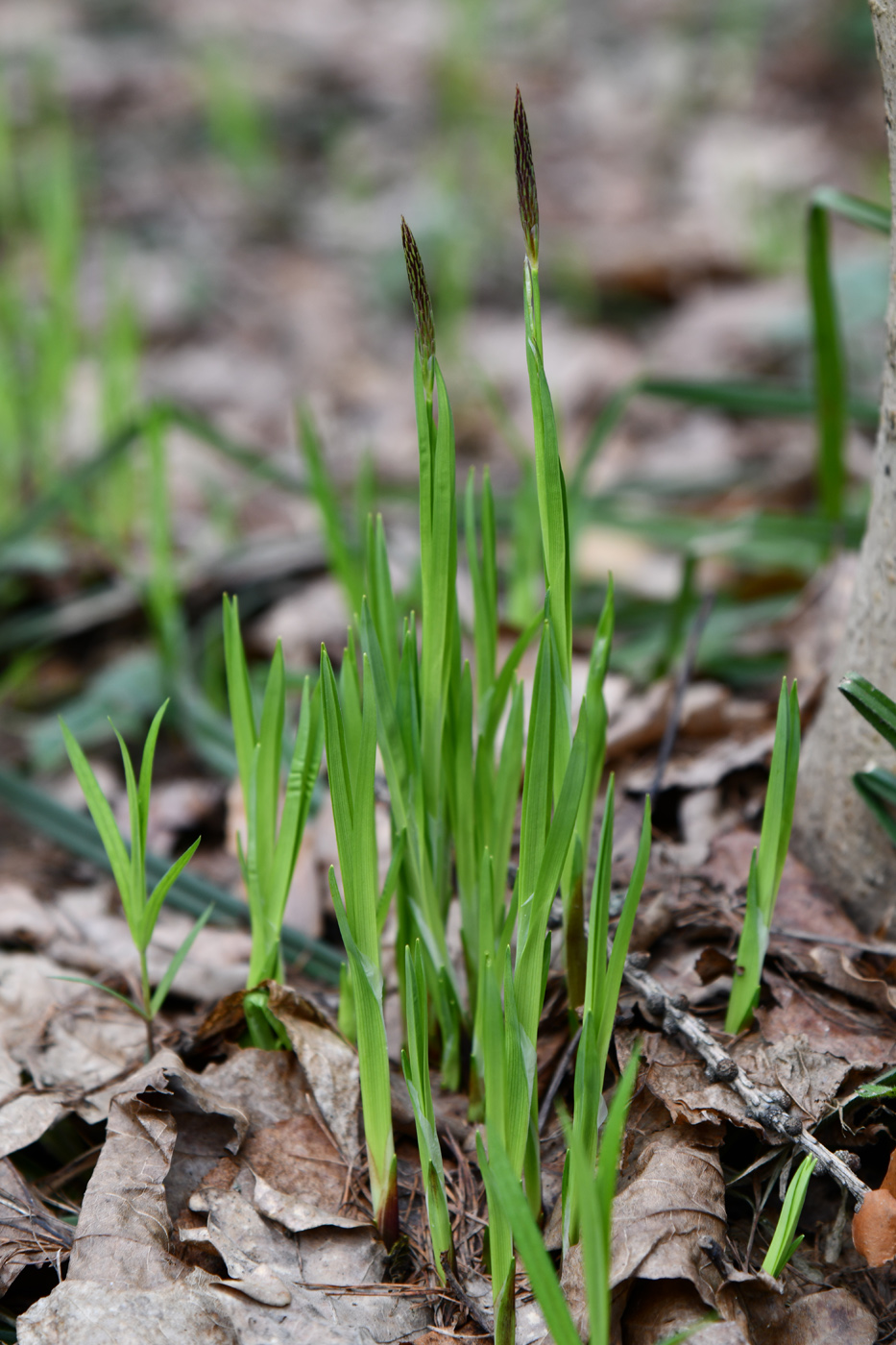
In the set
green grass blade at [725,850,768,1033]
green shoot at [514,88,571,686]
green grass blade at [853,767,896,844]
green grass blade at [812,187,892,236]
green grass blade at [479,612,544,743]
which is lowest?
green grass blade at [725,850,768,1033]

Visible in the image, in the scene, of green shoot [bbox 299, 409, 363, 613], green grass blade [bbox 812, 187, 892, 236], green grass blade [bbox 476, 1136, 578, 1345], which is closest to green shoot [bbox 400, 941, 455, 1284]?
green grass blade [bbox 476, 1136, 578, 1345]

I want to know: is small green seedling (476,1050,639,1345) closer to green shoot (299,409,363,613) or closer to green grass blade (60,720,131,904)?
green grass blade (60,720,131,904)

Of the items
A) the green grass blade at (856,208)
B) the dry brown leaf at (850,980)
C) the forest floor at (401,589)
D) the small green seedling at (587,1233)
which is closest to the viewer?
Answer: the small green seedling at (587,1233)

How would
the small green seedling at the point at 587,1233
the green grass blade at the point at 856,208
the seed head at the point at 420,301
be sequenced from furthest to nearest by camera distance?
1. the green grass blade at the point at 856,208
2. the seed head at the point at 420,301
3. the small green seedling at the point at 587,1233

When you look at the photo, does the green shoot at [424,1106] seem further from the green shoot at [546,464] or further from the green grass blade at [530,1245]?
the green shoot at [546,464]

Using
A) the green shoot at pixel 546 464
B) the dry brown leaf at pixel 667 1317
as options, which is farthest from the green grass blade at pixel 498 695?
the dry brown leaf at pixel 667 1317
